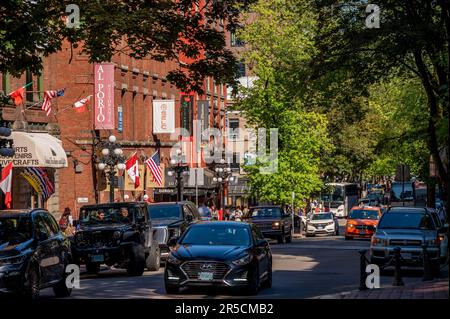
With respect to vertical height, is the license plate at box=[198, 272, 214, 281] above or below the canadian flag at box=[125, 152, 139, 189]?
below

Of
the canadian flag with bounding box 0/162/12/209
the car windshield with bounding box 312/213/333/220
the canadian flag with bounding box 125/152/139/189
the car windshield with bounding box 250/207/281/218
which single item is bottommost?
the car windshield with bounding box 312/213/333/220

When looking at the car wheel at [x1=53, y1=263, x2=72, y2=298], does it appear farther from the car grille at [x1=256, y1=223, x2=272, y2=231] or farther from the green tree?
the car grille at [x1=256, y1=223, x2=272, y2=231]

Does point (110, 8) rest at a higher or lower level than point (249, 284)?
higher

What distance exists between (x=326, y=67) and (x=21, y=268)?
16.5 m

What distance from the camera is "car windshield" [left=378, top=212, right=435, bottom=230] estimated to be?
102ft

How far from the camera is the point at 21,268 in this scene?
19953mm

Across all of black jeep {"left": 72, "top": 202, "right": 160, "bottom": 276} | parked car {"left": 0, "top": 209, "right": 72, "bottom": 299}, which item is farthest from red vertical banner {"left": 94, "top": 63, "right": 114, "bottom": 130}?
parked car {"left": 0, "top": 209, "right": 72, "bottom": 299}

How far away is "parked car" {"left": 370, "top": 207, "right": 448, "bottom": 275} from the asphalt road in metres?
0.53

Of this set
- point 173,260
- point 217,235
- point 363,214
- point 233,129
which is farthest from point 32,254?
point 233,129

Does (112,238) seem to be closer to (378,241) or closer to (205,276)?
(378,241)

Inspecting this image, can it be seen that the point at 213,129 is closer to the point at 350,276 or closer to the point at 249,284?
the point at 350,276

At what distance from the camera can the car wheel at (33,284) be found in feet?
65.9

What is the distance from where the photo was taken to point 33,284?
806 inches
